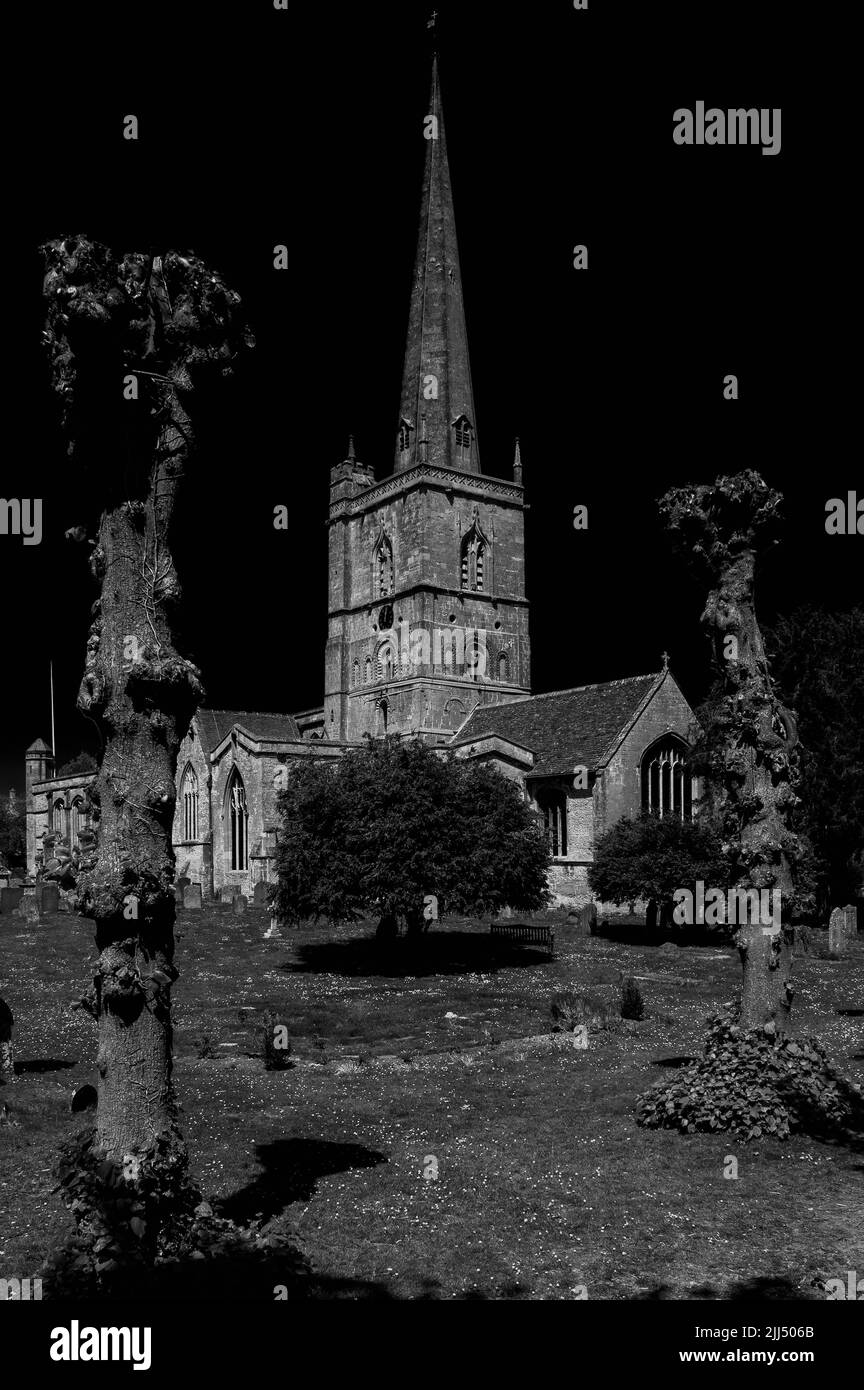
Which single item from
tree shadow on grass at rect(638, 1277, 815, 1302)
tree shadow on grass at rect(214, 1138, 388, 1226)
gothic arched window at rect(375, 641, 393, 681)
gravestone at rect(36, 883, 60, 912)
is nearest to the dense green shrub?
tree shadow on grass at rect(214, 1138, 388, 1226)

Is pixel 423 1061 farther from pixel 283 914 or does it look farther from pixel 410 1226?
pixel 283 914

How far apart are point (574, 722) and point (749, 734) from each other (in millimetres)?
37320

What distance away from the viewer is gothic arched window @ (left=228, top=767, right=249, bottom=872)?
177ft

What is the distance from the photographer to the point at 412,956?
96.2 feet

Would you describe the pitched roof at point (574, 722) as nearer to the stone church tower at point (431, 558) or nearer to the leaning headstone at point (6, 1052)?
the stone church tower at point (431, 558)

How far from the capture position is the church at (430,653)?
4850 centimetres

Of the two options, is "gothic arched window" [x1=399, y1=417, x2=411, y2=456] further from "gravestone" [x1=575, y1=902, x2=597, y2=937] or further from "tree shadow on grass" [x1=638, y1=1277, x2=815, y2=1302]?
"tree shadow on grass" [x1=638, y1=1277, x2=815, y2=1302]

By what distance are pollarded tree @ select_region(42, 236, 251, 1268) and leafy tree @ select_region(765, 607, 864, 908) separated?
1186 inches

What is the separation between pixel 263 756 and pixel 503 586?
22.5 meters

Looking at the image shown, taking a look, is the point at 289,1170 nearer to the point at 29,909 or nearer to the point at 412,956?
the point at 412,956

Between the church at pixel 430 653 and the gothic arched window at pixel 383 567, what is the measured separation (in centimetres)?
11

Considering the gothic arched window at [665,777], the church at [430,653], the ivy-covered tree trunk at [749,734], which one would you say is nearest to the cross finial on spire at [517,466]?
the church at [430,653]
